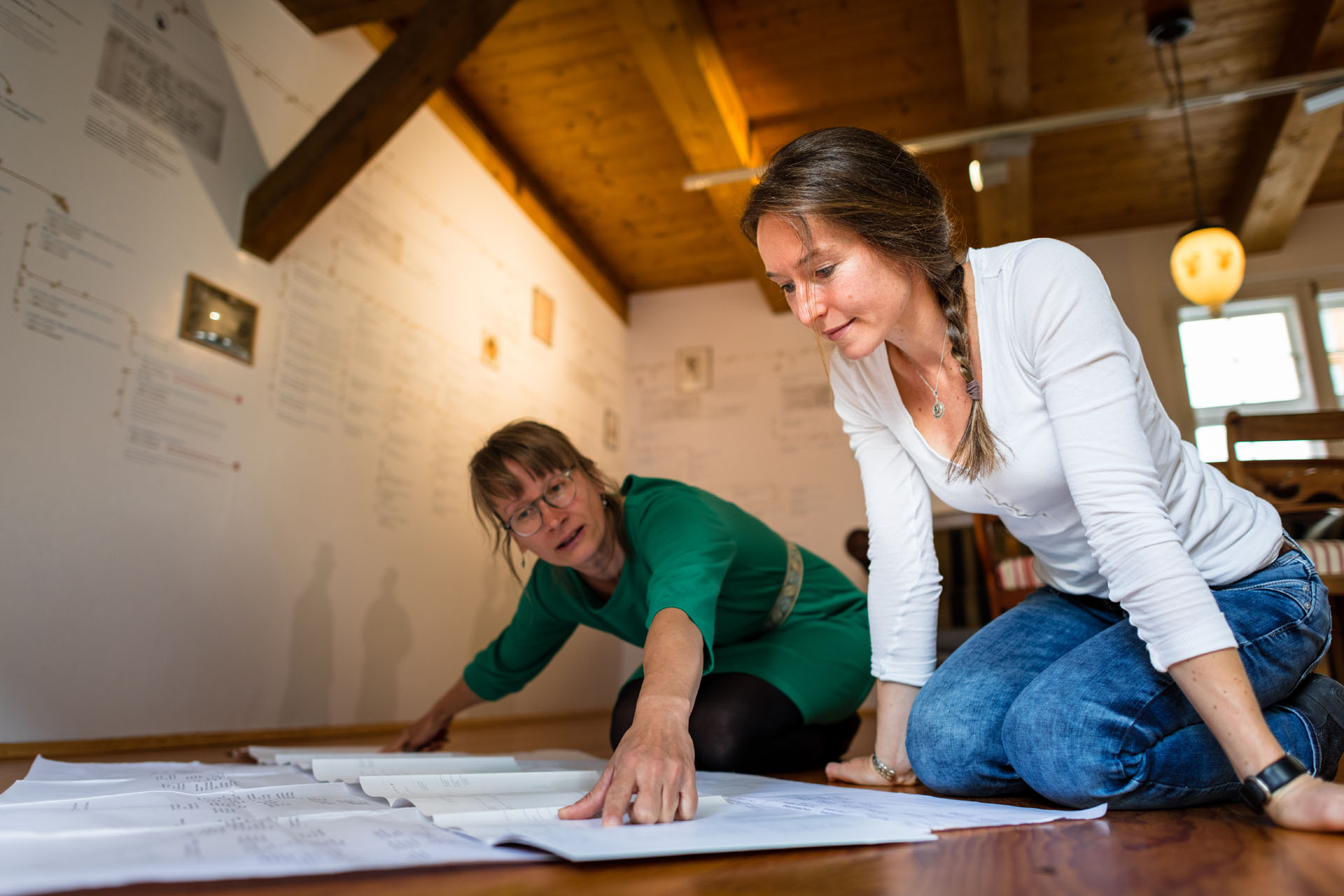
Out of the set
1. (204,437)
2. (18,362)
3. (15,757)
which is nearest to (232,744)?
(15,757)

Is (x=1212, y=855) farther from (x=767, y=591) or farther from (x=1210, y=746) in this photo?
(x=767, y=591)

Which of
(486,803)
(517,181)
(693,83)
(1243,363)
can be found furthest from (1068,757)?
(1243,363)

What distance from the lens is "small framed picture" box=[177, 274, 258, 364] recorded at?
239cm

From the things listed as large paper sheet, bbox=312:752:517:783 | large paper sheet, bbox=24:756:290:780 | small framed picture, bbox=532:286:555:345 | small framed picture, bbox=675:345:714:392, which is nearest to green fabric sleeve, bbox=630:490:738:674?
large paper sheet, bbox=312:752:517:783

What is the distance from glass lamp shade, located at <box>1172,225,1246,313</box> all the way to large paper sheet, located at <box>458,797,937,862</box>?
3.34 meters

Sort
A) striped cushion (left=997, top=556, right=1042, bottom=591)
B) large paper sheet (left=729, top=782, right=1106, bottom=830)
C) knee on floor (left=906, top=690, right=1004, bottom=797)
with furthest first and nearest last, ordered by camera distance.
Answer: striped cushion (left=997, top=556, right=1042, bottom=591) → knee on floor (left=906, top=690, right=1004, bottom=797) → large paper sheet (left=729, top=782, right=1106, bottom=830)

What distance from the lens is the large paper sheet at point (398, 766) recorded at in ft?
3.96

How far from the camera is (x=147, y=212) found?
7.51 ft

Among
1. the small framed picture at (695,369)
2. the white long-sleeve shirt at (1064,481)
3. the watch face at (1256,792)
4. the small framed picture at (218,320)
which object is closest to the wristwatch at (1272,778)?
the watch face at (1256,792)

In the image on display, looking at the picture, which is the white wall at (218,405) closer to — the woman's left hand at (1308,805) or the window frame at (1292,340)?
the woman's left hand at (1308,805)

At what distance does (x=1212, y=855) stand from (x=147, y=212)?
8.57 ft

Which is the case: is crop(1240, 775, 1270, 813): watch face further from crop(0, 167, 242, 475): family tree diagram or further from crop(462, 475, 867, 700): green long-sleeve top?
crop(0, 167, 242, 475): family tree diagram

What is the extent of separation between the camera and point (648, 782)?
0.78m

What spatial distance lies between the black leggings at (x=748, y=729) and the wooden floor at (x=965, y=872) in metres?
0.76
